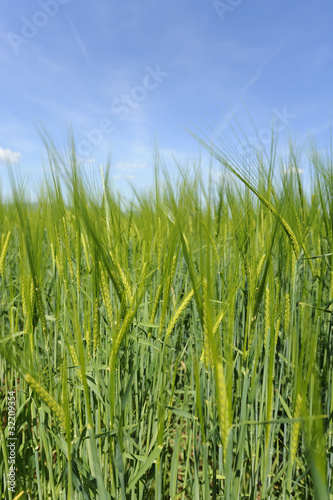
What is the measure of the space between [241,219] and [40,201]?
30.5 inches

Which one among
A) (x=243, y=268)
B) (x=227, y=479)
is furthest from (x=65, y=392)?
(x=243, y=268)

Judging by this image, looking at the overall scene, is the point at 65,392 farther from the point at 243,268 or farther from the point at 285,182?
the point at 285,182

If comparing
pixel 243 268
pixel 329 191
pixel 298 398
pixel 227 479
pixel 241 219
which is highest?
pixel 329 191

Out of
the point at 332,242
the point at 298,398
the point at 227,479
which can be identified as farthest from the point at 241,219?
the point at 227,479

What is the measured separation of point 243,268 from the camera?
930 millimetres

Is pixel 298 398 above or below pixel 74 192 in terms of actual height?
below

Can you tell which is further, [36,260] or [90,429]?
[36,260]

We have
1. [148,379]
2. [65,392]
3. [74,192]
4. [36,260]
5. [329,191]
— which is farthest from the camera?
[329,191]

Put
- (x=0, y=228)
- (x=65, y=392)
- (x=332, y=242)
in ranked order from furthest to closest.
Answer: (x=0, y=228) < (x=332, y=242) < (x=65, y=392)

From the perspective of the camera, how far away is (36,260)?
2.62 feet

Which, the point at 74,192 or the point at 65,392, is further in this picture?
the point at 74,192

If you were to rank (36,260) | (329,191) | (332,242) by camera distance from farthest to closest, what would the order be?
(329,191) → (332,242) → (36,260)

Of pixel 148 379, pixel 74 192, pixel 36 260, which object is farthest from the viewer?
pixel 148 379

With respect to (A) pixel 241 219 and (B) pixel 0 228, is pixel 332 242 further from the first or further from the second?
(B) pixel 0 228
